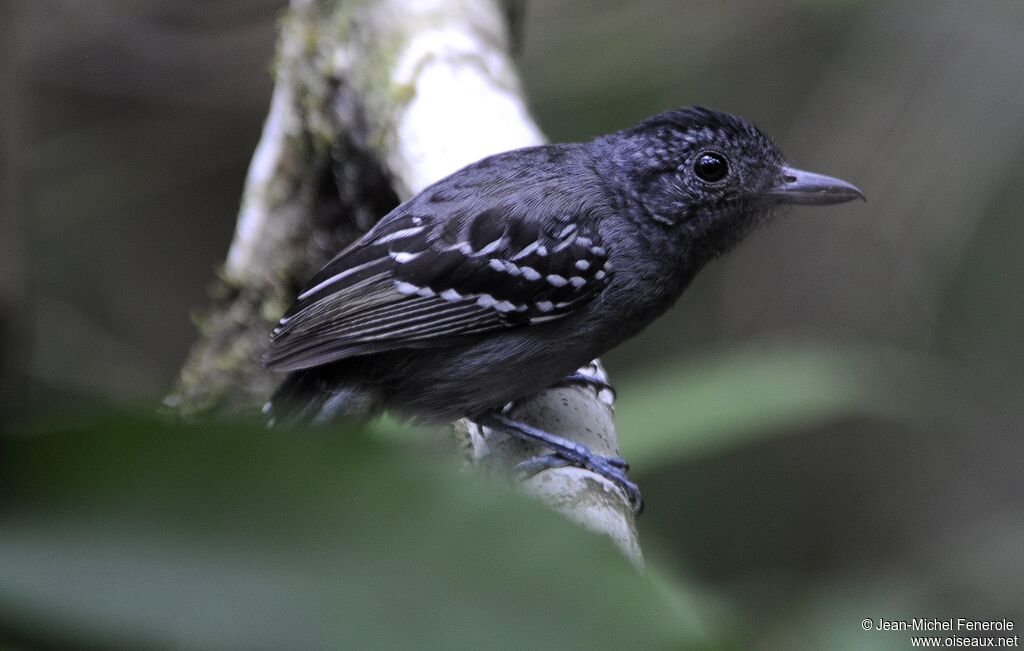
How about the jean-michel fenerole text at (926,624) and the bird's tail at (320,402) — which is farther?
the jean-michel fenerole text at (926,624)

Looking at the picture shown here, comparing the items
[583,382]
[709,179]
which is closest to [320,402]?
[583,382]

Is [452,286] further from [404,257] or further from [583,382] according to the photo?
[583,382]

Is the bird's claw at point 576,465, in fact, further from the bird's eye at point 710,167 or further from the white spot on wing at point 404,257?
the bird's eye at point 710,167

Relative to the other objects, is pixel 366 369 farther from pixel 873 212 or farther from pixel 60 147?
pixel 60 147

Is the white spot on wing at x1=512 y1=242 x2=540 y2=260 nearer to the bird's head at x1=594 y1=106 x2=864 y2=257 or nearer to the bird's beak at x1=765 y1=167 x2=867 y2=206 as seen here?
the bird's head at x1=594 y1=106 x2=864 y2=257

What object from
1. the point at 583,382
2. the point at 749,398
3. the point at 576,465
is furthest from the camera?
the point at 749,398

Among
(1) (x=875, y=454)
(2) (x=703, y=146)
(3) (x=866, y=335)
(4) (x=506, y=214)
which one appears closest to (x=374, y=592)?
(4) (x=506, y=214)

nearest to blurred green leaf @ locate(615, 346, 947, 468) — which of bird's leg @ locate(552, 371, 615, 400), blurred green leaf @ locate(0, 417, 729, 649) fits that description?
bird's leg @ locate(552, 371, 615, 400)

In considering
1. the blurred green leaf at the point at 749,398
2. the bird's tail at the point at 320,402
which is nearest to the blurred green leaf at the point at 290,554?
the bird's tail at the point at 320,402
